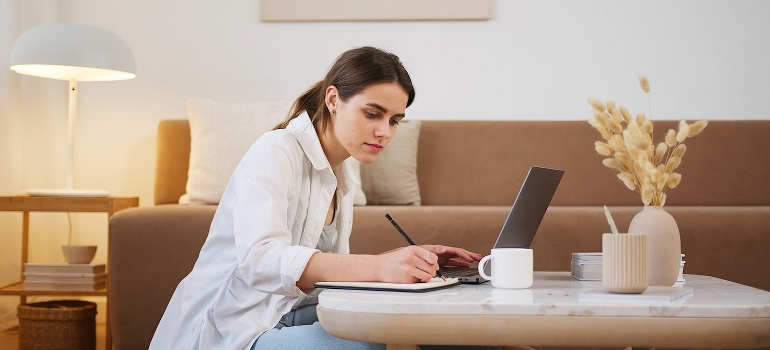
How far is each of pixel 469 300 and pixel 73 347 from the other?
2.02 m

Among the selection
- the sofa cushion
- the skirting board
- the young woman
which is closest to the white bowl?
the sofa cushion

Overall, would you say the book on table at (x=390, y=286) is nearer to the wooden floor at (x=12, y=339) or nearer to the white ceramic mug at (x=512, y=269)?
the white ceramic mug at (x=512, y=269)

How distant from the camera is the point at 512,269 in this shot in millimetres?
1253

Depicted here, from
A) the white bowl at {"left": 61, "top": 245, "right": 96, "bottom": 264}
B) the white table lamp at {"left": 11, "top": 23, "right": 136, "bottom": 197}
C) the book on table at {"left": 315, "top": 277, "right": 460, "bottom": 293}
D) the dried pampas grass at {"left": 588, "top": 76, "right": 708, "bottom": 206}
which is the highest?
the white table lamp at {"left": 11, "top": 23, "right": 136, "bottom": 197}

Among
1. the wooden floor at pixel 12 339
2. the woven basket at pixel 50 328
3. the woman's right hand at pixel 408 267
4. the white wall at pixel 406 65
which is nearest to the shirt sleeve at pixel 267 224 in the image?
the woman's right hand at pixel 408 267

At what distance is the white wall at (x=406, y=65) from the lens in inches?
136

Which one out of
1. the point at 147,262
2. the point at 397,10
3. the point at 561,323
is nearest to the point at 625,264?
the point at 561,323

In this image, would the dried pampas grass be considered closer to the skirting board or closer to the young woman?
the young woman

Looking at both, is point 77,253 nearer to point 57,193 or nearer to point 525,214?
point 57,193

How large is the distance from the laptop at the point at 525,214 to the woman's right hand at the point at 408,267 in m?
0.16

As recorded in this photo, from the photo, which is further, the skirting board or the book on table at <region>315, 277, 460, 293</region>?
the skirting board

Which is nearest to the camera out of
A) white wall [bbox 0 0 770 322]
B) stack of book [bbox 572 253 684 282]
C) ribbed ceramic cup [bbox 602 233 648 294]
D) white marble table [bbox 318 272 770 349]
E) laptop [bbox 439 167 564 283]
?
white marble table [bbox 318 272 770 349]

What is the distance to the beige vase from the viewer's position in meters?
1.32

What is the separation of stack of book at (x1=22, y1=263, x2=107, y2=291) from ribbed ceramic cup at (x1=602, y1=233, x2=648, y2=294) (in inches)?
87.4
